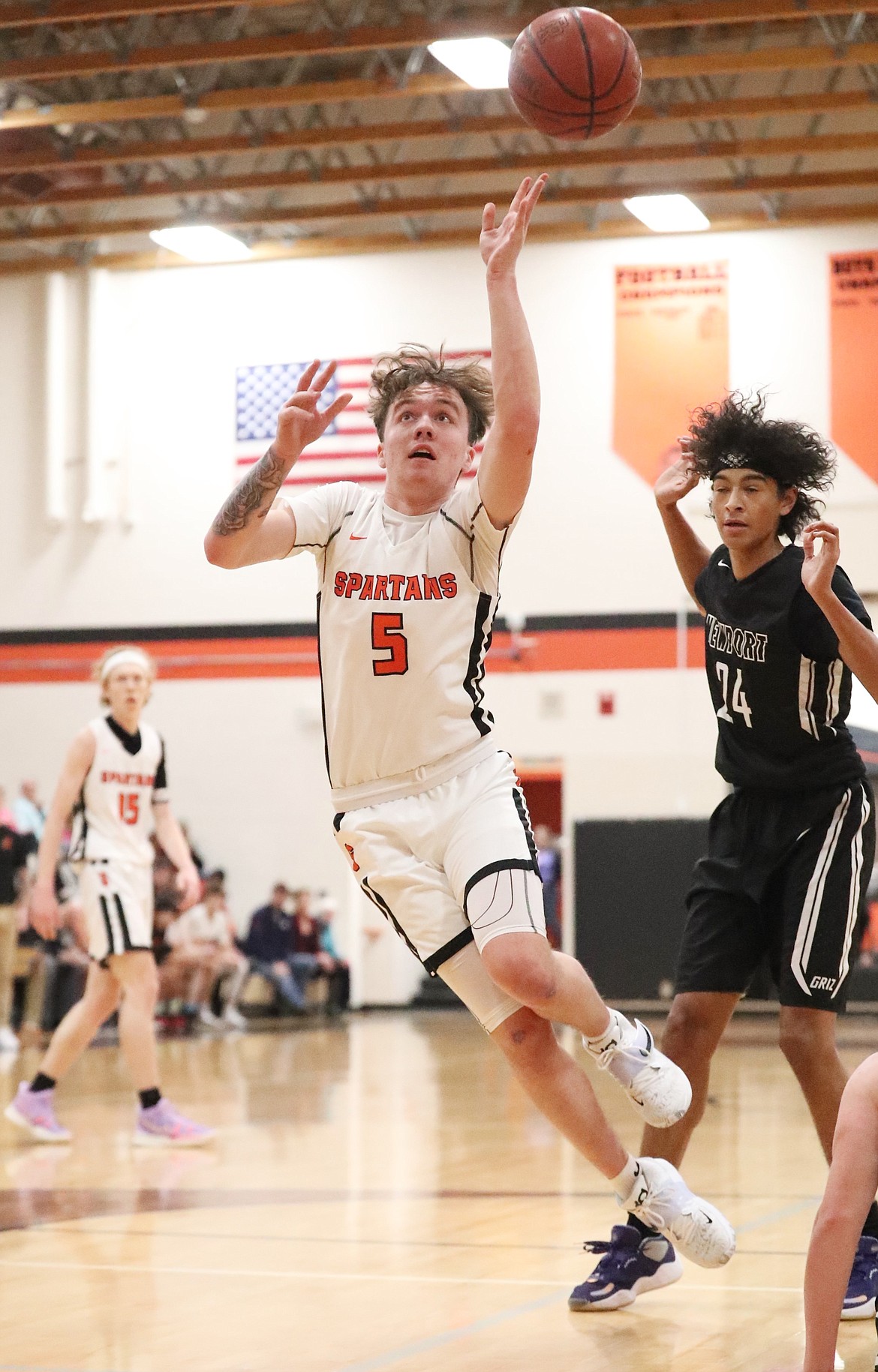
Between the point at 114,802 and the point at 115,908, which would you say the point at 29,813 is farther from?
the point at 115,908

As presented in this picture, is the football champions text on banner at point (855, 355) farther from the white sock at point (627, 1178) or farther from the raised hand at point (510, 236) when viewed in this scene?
the white sock at point (627, 1178)

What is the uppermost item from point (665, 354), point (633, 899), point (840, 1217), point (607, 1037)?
point (665, 354)

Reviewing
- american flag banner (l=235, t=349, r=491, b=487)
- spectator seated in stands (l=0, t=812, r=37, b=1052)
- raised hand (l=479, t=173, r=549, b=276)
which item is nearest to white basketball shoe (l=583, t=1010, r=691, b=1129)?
raised hand (l=479, t=173, r=549, b=276)

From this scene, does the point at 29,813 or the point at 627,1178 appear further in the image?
the point at 29,813

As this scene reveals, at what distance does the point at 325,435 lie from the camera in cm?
1609

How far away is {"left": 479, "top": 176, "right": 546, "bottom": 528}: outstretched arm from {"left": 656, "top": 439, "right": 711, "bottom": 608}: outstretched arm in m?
0.55

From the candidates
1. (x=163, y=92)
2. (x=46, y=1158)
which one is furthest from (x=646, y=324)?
(x=46, y=1158)

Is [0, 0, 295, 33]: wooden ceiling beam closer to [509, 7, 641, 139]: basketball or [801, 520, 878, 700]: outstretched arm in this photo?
[509, 7, 641, 139]: basketball

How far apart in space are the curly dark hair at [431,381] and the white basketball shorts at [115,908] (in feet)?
11.0

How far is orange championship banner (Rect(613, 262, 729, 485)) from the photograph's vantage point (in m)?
16.1

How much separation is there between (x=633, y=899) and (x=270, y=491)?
9.89 meters

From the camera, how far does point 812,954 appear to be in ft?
12.3

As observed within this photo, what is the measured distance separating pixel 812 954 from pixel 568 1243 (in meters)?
1.30

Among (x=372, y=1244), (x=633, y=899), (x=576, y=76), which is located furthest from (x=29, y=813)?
(x=576, y=76)
